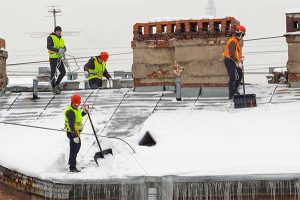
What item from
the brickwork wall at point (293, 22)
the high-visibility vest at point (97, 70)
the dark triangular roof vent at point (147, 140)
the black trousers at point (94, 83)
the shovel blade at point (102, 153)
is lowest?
the shovel blade at point (102, 153)

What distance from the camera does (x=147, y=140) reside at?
46.8 feet

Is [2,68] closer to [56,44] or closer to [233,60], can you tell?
[56,44]

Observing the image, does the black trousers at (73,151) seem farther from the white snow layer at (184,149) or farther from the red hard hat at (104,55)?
the red hard hat at (104,55)

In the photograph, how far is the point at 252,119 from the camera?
14680 mm

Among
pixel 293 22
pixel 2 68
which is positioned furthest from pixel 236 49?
pixel 2 68

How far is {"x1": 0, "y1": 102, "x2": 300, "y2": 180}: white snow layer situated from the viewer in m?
12.7

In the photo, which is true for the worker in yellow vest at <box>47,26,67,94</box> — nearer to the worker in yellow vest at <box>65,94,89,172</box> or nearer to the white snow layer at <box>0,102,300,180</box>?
the white snow layer at <box>0,102,300,180</box>

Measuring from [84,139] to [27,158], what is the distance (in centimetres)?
146

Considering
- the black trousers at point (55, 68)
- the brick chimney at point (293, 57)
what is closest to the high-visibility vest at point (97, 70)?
the black trousers at point (55, 68)

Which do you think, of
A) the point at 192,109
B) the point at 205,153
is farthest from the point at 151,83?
the point at 205,153

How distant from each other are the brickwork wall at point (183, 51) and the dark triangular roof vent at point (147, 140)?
3.29 meters

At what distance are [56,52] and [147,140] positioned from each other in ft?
15.2

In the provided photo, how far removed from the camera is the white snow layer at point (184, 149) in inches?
500

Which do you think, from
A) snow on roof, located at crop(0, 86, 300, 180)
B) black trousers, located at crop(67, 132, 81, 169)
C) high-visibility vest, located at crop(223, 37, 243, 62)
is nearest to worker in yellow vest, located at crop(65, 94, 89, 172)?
black trousers, located at crop(67, 132, 81, 169)
